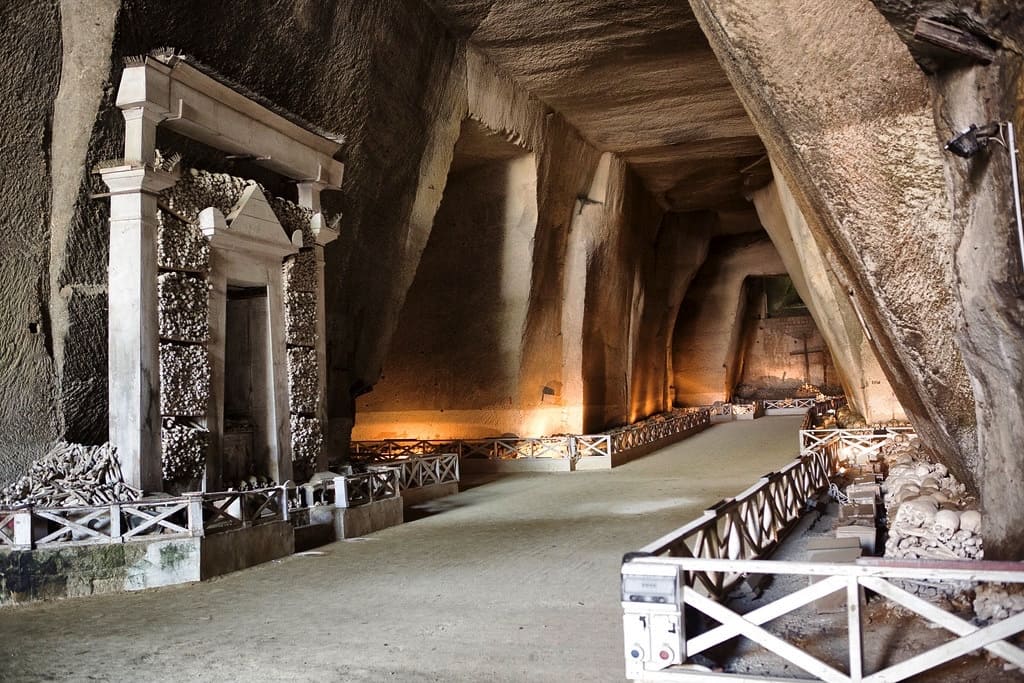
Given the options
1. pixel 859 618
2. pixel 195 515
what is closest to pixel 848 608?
pixel 859 618

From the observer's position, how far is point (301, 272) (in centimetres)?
1130

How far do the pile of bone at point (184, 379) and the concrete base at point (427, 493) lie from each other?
3.96 meters

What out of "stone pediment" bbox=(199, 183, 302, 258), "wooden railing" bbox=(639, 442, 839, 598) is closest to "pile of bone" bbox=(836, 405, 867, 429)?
"wooden railing" bbox=(639, 442, 839, 598)

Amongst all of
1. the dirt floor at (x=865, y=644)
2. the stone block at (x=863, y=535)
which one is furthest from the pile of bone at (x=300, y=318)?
the stone block at (x=863, y=535)

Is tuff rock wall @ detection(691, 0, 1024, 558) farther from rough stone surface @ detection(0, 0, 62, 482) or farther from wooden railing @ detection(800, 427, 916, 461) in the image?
wooden railing @ detection(800, 427, 916, 461)

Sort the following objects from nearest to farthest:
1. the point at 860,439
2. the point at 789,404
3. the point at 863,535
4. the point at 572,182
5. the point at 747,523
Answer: the point at 863,535 → the point at 747,523 → the point at 860,439 → the point at 572,182 → the point at 789,404

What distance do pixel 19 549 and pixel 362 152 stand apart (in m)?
7.20

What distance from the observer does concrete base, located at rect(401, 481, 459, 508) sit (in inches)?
515

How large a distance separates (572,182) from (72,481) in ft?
46.9

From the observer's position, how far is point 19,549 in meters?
7.34

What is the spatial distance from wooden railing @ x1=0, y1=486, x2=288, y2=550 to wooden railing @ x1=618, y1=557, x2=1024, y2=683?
517 centimetres

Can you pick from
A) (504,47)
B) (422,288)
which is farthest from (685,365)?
(504,47)

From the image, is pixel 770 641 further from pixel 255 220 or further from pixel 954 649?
pixel 255 220

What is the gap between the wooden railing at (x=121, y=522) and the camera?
745 centimetres
